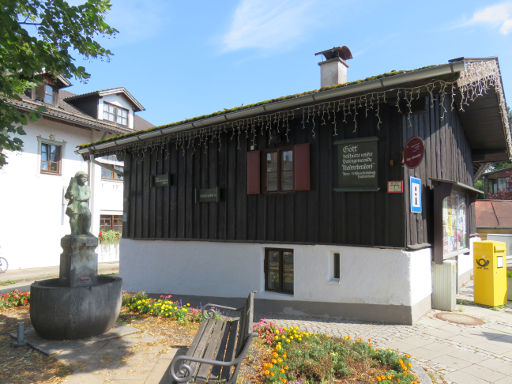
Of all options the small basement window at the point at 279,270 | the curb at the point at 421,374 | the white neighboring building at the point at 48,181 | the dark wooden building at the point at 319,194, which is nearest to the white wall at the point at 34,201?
the white neighboring building at the point at 48,181

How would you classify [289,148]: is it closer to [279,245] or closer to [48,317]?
[279,245]

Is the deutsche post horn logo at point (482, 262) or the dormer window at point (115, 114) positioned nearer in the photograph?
the deutsche post horn logo at point (482, 262)

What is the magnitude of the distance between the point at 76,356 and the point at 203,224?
5.22 metres

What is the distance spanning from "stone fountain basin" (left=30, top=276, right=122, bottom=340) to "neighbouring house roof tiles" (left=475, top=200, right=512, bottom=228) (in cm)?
1828

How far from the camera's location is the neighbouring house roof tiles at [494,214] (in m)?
18.0

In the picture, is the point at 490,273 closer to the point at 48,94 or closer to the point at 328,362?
the point at 328,362

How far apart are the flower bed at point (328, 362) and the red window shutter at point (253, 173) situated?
3987mm

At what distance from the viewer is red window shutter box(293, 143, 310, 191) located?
26.5 ft

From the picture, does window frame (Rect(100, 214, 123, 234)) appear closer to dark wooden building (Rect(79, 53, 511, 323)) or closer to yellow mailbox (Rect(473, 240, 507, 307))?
dark wooden building (Rect(79, 53, 511, 323))

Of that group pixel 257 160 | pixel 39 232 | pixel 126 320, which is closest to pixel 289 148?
pixel 257 160

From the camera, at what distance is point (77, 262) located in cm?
608

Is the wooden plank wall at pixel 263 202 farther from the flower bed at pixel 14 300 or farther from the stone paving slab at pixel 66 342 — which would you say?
the stone paving slab at pixel 66 342

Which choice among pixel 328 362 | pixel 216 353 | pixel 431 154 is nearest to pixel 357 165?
pixel 431 154

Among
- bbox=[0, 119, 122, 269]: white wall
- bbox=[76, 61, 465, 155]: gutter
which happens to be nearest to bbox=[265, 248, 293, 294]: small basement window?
bbox=[76, 61, 465, 155]: gutter
